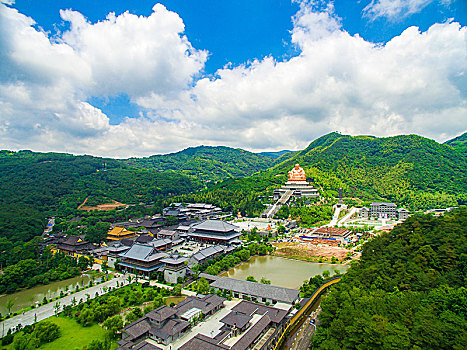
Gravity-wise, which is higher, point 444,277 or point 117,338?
point 444,277

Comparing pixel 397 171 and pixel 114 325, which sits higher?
pixel 397 171

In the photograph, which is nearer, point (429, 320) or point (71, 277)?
point (429, 320)

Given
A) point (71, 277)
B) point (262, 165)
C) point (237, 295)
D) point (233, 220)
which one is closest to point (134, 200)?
point (233, 220)

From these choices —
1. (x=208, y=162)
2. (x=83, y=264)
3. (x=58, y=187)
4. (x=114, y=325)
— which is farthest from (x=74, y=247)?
(x=208, y=162)

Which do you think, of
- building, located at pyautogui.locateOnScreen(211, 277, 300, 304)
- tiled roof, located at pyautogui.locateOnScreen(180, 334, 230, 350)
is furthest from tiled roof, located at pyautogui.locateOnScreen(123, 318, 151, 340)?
building, located at pyautogui.locateOnScreen(211, 277, 300, 304)

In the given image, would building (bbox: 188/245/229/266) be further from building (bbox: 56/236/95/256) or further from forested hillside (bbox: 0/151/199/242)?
forested hillside (bbox: 0/151/199/242)

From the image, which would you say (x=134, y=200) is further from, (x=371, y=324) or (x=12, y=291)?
(x=371, y=324)

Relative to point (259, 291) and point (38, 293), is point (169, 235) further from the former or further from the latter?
point (259, 291)
